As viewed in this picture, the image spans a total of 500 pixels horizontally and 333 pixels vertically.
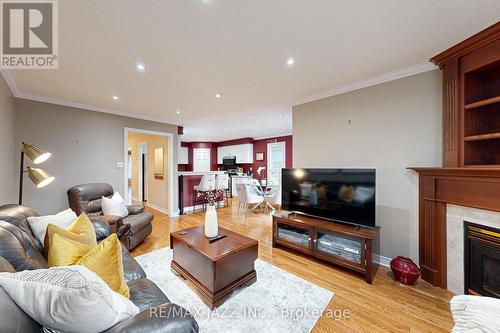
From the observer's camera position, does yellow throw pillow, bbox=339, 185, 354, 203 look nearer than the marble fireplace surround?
No

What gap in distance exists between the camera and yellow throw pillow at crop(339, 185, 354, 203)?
246 cm

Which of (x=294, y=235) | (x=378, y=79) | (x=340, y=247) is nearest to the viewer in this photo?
(x=340, y=247)

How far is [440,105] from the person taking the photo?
2.18 metres

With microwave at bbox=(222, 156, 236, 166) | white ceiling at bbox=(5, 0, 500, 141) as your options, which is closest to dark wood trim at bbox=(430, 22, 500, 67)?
white ceiling at bbox=(5, 0, 500, 141)

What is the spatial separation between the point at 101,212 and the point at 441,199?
4.63 m

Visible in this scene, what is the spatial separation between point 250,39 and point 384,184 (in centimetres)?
239

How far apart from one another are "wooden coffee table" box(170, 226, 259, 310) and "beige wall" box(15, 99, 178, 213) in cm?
265

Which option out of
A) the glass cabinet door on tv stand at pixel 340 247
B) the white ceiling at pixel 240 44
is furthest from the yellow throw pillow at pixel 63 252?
the glass cabinet door on tv stand at pixel 340 247

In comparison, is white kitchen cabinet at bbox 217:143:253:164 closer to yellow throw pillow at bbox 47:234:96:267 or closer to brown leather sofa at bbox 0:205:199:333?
brown leather sofa at bbox 0:205:199:333

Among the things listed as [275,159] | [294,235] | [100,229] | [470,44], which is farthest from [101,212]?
[275,159]

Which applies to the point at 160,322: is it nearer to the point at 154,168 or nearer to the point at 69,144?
the point at 69,144

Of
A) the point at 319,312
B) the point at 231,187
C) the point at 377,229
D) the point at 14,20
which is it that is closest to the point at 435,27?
the point at 377,229

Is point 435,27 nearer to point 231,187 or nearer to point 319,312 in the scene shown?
point 319,312

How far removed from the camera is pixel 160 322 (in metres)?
0.82
